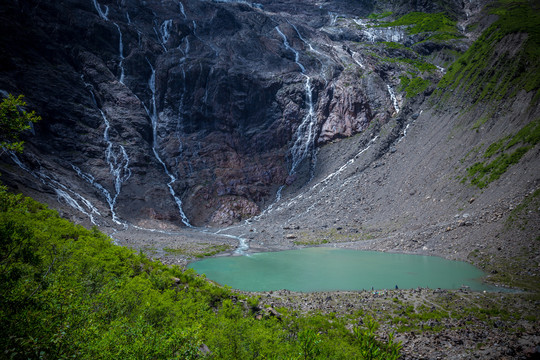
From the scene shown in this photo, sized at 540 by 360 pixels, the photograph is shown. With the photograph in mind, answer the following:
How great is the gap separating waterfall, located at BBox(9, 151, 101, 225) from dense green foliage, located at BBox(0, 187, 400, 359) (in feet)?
118

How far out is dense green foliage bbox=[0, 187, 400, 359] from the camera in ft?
17.8

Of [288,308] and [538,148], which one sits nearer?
[288,308]

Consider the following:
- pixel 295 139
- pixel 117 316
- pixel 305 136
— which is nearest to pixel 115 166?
pixel 295 139

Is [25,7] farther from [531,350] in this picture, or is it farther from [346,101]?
[531,350]

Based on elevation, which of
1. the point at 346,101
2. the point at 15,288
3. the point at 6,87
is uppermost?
the point at 346,101

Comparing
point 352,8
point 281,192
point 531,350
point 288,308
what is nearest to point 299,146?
point 281,192

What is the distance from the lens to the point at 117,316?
8875 mm

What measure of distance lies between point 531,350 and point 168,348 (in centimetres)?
1530

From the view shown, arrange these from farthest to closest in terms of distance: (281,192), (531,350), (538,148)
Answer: (281,192), (538,148), (531,350)

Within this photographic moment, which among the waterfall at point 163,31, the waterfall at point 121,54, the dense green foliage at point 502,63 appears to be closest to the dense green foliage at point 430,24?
the dense green foliage at point 502,63

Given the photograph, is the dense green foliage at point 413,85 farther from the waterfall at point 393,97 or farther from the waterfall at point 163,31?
the waterfall at point 163,31

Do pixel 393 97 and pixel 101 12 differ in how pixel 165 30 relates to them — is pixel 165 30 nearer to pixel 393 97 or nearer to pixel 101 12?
pixel 101 12

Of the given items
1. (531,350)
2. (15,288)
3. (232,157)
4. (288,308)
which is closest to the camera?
(15,288)

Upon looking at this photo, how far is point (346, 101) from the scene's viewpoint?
83.9 meters
